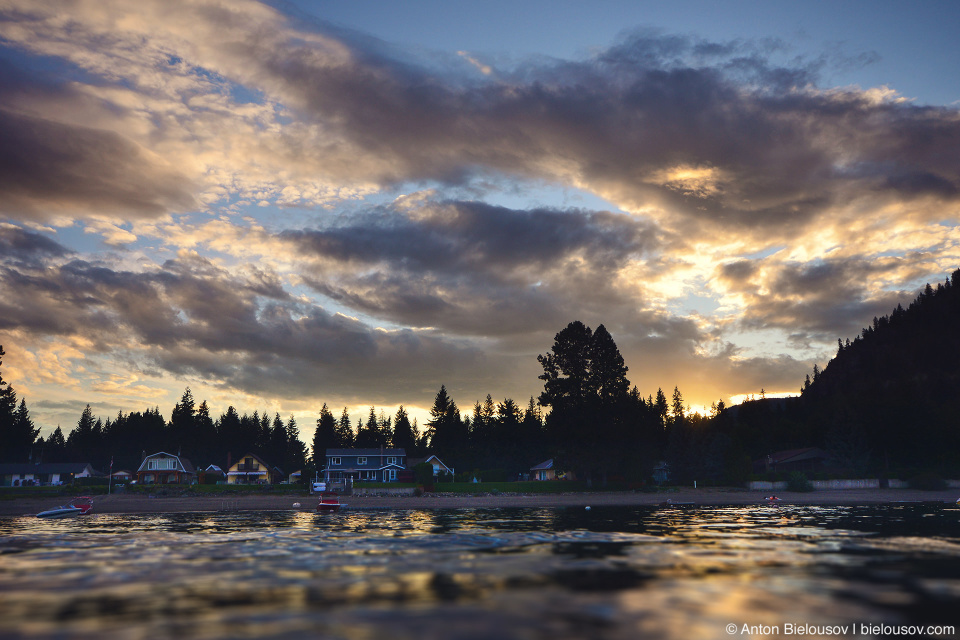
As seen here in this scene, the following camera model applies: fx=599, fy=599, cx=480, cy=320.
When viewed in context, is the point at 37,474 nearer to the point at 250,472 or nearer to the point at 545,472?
the point at 250,472

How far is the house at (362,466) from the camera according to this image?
123m

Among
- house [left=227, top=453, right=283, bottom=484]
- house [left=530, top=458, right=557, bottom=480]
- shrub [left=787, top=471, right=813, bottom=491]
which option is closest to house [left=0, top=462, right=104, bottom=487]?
house [left=227, top=453, right=283, bottom=484]

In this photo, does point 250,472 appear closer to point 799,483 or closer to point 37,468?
point 37,468

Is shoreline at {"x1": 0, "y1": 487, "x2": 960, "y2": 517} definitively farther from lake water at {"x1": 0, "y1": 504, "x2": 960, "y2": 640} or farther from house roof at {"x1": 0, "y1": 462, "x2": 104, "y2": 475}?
house roof at {"x1": 0, "y1": 462, "x2": 104, "y2": 475}

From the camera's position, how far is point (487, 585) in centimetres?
2102

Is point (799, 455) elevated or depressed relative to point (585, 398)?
depressed

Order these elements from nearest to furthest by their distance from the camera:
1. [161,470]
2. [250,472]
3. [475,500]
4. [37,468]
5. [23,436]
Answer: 1. [475,500]
2. [161,470]
3. [250,472]
4. [37,468]
5. [23,436]

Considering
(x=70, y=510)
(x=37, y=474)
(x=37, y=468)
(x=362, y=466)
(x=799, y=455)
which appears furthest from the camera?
(x=37, y=468)

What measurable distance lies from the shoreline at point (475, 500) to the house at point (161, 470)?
150 feet

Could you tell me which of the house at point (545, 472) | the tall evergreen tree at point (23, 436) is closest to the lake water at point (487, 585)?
the house at point (545, 472)

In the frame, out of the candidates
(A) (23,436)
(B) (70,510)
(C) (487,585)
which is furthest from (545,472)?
(A) (23,436)

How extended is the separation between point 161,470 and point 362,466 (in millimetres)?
46391

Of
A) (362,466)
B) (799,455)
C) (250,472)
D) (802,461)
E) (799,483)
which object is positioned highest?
(799,455)

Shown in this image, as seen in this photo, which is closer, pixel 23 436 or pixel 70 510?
pixel 70 510
